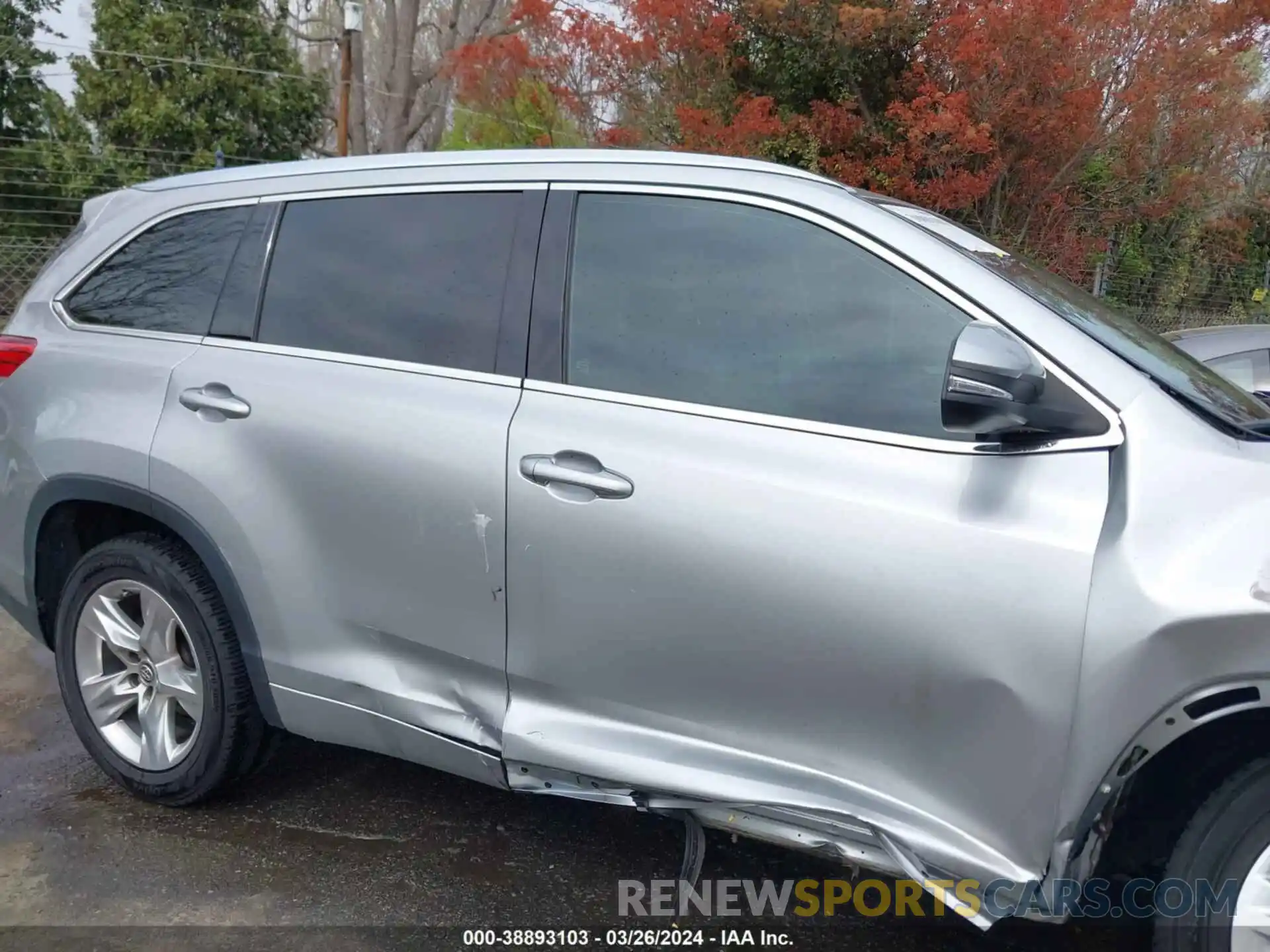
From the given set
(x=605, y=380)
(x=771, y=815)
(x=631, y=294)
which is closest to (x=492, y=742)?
(x=771, y=815)

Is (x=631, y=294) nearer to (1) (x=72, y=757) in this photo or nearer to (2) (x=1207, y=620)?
(2) (x=1207, y=620)

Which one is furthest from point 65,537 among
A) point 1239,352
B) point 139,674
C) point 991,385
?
point 1239,352

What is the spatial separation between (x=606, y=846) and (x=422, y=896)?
0.57 metres


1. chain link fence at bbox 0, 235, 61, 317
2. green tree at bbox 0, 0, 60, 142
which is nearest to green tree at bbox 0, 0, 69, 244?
green tree at bbox 0, 0, 60, 142

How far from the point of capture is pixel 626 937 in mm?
2719

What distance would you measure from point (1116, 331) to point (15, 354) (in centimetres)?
323

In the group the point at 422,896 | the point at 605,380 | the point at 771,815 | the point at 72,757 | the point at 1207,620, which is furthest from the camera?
the point at 72,757

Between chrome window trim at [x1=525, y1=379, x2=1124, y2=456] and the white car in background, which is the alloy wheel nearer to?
chrome window trim at [x1=525, y1=379, x2=1124, y2=456]

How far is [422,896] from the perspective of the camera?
9.38 ft

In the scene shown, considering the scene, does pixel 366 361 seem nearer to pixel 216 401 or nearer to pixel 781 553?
pixel 216 401

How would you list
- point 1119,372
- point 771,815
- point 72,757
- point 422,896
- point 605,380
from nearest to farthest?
point 1119,372, point 771,815, point 605,380, point 422,896, point 72,757

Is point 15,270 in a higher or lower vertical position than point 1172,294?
lower

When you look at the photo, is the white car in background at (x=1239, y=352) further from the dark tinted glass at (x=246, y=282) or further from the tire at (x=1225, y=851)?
the dark tinted glass at (x=246, y=282)

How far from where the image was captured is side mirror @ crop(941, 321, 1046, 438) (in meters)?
1.99
